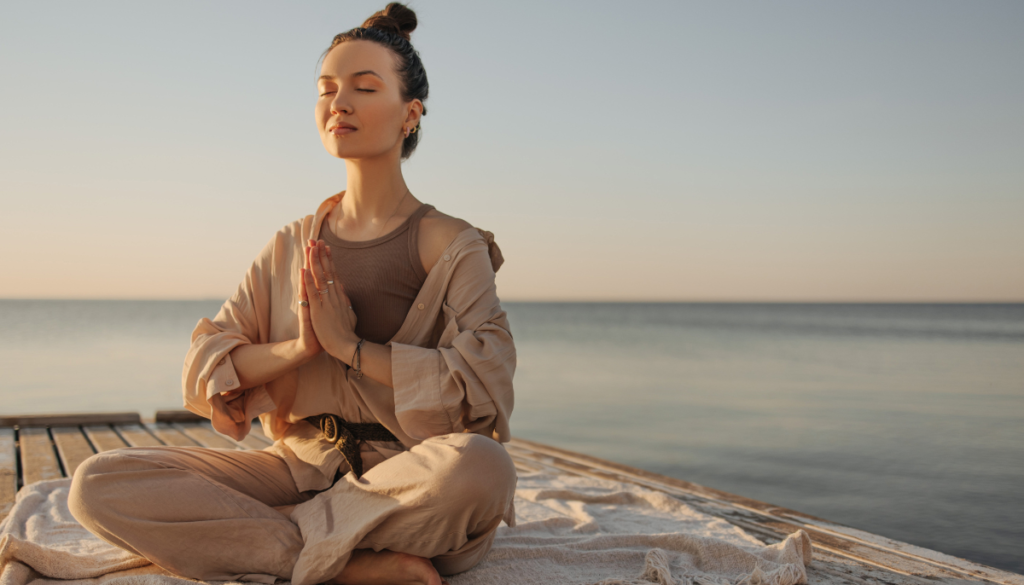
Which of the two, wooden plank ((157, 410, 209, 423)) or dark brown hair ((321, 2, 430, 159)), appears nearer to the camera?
dark brown hair ((321, 2, 430, 159))

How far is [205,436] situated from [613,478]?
2.64 m

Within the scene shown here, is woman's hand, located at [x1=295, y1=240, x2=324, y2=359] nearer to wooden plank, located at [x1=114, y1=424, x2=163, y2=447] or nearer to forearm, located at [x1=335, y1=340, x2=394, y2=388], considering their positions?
forearm, located at [x1=335, y1=340, x2=394, y2=388]

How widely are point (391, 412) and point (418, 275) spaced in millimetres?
414

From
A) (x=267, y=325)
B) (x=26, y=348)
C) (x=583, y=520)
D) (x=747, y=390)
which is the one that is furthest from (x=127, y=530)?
(x=26, y=348)

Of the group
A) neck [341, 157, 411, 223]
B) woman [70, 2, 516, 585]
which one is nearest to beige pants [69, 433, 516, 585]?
woman [70, 2, 516, 585]

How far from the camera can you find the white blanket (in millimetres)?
1951

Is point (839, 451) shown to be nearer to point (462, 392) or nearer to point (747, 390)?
point (747, 390)

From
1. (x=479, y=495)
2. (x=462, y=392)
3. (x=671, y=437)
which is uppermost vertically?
(x=462, y=392)

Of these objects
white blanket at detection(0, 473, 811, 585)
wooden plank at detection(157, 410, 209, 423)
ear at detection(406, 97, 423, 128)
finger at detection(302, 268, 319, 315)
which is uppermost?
ear at detection(406, 97, 423, 128)

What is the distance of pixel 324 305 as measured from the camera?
1.89m

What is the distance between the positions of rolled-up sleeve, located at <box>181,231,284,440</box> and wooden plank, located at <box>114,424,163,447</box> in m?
2.44

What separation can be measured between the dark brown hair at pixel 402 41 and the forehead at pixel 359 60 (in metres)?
0.03

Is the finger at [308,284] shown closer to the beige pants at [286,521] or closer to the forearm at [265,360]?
the forearm at [265,360]

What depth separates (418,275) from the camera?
7.06 ft
